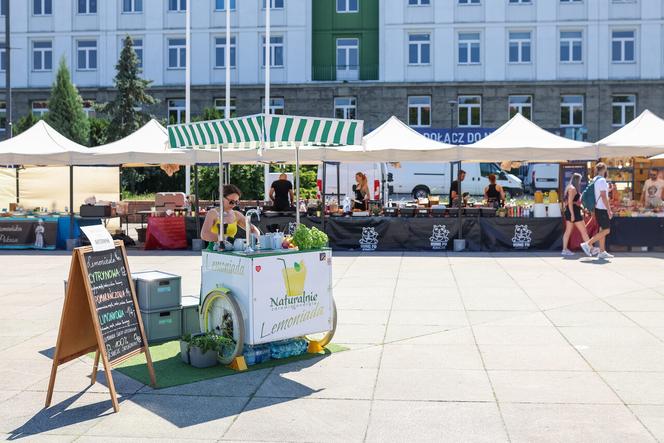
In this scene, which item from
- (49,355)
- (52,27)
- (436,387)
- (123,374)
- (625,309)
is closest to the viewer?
(436,387)

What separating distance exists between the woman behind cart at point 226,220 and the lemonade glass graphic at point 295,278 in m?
1.97

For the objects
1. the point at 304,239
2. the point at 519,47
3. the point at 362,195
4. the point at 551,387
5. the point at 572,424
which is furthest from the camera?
the point at 519,47

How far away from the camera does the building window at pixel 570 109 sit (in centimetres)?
4316

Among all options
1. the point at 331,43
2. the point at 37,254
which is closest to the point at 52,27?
the point at 331,43

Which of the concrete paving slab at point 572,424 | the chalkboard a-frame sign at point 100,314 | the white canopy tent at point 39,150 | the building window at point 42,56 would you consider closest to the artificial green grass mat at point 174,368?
the chalkboard a-frame sign at point 100,314

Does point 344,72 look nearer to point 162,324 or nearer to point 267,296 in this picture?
Result: point 162,324

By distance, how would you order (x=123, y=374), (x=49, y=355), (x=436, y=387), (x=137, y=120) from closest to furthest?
(x=436, y=387) → (x=123, y=374) → (x=49, y=355) → (x=137, y=120)

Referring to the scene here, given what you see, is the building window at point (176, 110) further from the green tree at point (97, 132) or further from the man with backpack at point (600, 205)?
the man with backpack at point (600, 205)

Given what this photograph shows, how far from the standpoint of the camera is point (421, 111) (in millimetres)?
43844

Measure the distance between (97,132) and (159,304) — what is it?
37220 mm

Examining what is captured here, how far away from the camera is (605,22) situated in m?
42.6

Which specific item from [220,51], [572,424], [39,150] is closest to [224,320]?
[572,424]

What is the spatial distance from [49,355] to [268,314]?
7.59 feet

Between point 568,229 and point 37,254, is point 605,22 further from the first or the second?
point 37,254
